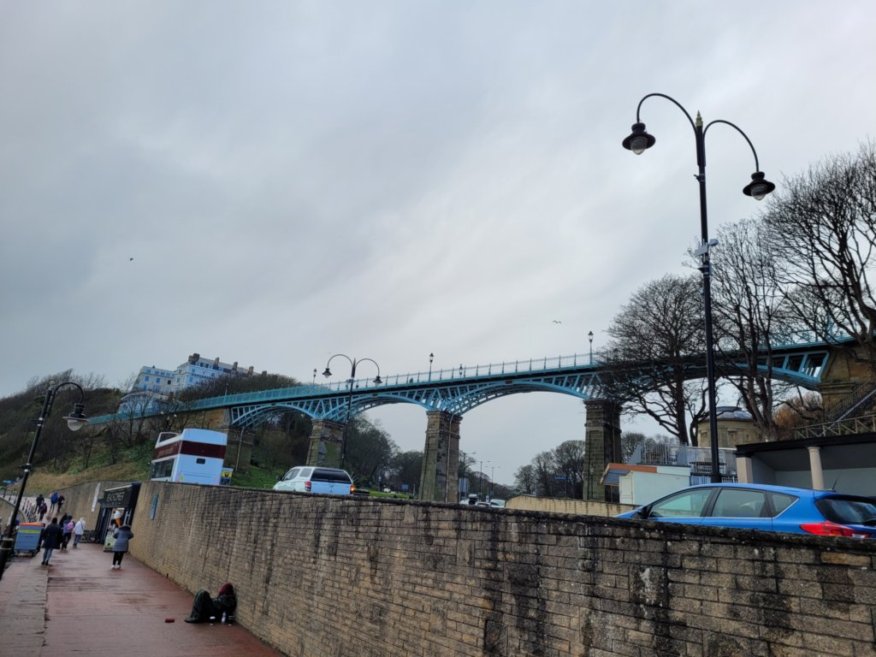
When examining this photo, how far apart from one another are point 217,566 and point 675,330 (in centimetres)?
2600

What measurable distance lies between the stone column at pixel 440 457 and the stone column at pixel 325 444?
1343cm

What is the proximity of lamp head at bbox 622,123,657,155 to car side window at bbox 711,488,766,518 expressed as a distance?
7.07 m

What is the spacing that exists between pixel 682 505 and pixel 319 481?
49.9ft

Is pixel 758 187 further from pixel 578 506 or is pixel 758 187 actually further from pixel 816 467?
pixel 578 506

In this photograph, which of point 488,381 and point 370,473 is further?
point 370,473

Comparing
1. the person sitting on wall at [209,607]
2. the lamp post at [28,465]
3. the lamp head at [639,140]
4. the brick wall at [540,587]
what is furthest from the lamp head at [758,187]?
the lamp post at [28,465]

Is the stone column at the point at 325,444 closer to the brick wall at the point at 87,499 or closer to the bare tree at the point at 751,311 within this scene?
the brick wall at the point at 87,499

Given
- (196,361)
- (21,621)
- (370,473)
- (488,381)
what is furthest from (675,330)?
(196,361)

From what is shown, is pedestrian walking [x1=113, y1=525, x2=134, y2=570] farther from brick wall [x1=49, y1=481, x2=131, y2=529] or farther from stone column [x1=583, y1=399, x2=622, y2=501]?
stone column [x1=583, y1=399, x2=622, y2=501]

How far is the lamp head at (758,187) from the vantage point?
11367 mm

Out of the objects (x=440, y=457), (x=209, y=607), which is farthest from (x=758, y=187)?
(x=440, y=457)

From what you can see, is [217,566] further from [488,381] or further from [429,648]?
[488,381]

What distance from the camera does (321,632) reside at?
9.83m

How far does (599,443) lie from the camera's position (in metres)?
42.8
